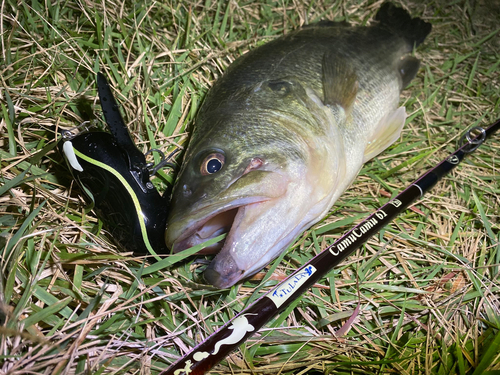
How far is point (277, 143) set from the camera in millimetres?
1794

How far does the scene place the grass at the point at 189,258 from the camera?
162 cm

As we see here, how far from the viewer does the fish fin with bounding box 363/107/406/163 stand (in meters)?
2.49

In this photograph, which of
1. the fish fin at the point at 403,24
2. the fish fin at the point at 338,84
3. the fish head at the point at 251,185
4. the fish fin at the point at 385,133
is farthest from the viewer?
the fish fin at the point at 403,24

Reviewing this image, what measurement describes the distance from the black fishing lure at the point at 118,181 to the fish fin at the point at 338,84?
122cm

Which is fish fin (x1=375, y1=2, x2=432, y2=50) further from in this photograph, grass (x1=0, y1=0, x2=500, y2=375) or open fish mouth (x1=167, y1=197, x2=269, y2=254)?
open fish mouth (x1=167, y1=197, x2=269, y2=254)

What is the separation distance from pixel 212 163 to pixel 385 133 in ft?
4.91

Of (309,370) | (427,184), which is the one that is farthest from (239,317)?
(427,184)

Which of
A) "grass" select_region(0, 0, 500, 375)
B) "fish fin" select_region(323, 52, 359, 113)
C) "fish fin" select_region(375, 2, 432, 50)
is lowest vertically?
"grass" select_region(0, 0, 500, 375)

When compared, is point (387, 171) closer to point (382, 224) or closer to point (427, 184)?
point (427, 184)

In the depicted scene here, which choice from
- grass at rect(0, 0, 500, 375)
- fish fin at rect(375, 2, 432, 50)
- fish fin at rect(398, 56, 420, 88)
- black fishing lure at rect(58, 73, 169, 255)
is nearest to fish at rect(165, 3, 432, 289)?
black fishing lure at rect(58, 73, 169, 255)

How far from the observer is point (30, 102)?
7.57 feet

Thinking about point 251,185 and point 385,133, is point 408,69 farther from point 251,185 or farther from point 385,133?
point 251,185

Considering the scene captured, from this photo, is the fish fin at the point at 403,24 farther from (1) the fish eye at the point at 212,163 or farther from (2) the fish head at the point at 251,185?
(1) the fish eye at the point at 212,163

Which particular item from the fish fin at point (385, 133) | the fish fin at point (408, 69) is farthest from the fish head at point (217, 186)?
the fish fin at point (408, 69)
